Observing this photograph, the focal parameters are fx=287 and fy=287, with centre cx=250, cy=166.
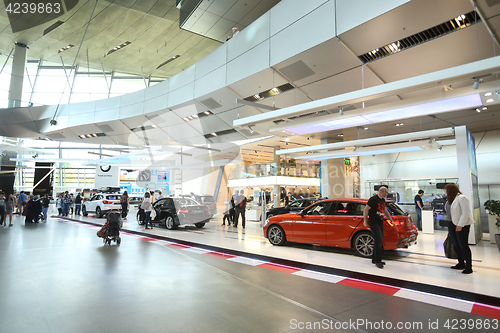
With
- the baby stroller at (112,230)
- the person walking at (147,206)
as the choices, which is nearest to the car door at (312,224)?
the baby stroller at (112,230)

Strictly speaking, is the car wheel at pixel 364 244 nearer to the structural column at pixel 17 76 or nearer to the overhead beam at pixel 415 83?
the overhead beam at pixel 415 83

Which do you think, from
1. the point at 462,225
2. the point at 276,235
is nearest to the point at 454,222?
the point at 462,225

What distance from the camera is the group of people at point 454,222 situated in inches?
204

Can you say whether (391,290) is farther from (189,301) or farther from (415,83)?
(415,83)

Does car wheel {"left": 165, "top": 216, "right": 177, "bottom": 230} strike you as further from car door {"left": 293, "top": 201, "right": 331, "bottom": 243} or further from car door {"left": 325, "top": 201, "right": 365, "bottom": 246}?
car door {"left": 325, "top": 201, "right": 365, "bottom": 246}

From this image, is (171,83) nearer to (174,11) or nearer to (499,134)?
(174,11)

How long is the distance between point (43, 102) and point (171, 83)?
14.0 m

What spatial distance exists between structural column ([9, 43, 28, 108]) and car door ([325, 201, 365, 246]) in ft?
68.5

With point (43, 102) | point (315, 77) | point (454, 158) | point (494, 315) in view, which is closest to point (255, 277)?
point (494, 315)

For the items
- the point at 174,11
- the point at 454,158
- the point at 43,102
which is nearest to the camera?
the point at 454,158

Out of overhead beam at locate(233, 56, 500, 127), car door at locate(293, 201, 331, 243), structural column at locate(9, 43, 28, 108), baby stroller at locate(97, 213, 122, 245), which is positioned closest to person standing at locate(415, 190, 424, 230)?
car door at locate(293, 201, 331, 243)

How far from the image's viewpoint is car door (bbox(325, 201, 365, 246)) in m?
6.73

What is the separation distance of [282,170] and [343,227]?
12.3 metres

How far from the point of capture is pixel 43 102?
21.5 meters
